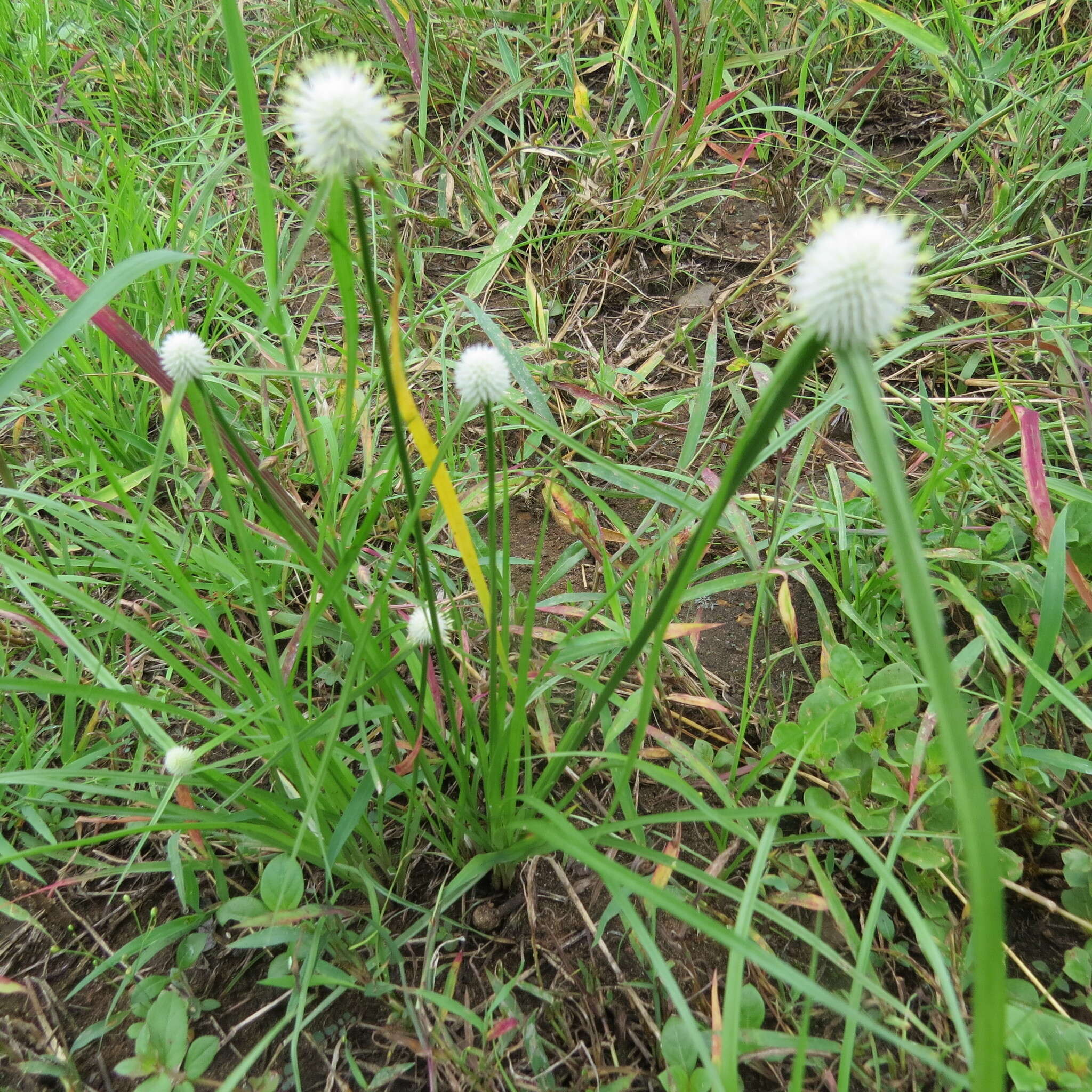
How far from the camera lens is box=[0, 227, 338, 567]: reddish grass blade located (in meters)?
0.71

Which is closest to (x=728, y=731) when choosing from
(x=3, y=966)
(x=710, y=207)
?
(x=3, y=966)

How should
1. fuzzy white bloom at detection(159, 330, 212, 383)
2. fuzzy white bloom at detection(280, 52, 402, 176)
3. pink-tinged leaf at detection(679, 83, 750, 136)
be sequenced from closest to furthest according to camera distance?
fuzzy white bloom at detection(280, 52, 402, 176) → fuzzy white bloom at detection(159, 330, 212, 383) → pink-tinged leaf at detection(679, 83, 750, 136)

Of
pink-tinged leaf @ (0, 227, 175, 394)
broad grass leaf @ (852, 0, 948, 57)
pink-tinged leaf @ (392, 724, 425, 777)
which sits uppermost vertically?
broad grass leaf @ (852, 0, 948, 57)

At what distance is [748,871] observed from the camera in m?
0.95

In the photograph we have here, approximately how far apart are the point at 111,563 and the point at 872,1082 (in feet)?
3.19

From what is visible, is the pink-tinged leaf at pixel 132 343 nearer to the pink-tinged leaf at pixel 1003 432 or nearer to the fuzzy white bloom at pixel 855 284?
the fuzzy white bloom at pixel 855 284

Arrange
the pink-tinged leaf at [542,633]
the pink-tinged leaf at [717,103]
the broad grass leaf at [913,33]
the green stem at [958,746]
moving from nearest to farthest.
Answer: the green stem at [958,746]
the pink-tinged leaf at [542,633]
the broad grass leaf at [913,33]
the pink-tinged leaf at [717,103]

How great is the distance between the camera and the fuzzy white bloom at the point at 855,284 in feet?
1.30

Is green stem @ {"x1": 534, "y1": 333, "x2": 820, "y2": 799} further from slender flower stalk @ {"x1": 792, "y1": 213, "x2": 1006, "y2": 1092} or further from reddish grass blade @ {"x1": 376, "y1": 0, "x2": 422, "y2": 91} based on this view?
reddish grass blade @ {"x1": 376, "y1": 0, "x2": 422, "y2": 91}

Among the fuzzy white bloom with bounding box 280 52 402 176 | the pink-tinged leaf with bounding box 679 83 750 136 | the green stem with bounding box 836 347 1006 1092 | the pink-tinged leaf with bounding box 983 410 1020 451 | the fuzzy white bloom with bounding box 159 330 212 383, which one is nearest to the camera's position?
the green stem with bounding box 836 347 1006 1092

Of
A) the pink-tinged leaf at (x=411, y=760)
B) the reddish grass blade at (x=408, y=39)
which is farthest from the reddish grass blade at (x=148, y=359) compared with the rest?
the reddish grass blade at (x=408, y=39)

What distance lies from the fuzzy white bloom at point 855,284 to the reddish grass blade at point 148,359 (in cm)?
49

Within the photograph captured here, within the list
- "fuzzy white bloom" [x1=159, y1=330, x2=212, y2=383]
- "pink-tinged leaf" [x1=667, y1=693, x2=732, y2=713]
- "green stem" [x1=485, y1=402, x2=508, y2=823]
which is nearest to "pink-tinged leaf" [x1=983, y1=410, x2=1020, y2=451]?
"pink-tinged leaf" [x1=667, y1=693, x2=732, y2=713]

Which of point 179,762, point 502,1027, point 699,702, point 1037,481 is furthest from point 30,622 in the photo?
point 1037,481
